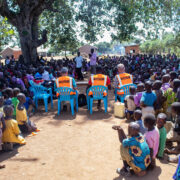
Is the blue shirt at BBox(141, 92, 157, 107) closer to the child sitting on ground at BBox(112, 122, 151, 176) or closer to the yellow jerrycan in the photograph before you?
the yellow jerrycan

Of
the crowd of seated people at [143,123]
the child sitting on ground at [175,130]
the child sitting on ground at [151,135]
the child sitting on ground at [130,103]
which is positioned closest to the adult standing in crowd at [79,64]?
the crowd of seated people at [143,123]

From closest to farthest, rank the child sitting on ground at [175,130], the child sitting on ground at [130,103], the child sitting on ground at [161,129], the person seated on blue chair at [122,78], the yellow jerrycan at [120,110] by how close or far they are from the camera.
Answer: the child sitting on ground at [161,129] < the child sitting on ground at [175,130] < the child sitting on ground at [130,103] < the yellow jerrycan at [120,110] < the person seated on blue chair at [122,78]

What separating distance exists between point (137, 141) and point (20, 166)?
186 cm

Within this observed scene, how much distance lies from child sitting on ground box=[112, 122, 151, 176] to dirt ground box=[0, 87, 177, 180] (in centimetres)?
18

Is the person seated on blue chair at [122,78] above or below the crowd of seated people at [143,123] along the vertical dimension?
above

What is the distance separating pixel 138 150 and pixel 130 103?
2.32 metres

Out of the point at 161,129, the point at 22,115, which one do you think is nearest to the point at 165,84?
the point at 161,129

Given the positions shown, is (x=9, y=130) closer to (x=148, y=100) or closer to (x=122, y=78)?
(x=148, y=100)

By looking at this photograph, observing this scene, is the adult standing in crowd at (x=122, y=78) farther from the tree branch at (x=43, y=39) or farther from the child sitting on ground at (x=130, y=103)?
the tree branch at (x=43, y=39)

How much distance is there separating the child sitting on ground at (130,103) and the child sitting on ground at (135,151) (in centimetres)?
215

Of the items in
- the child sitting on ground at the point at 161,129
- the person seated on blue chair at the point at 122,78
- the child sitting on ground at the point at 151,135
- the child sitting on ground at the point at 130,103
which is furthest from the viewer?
the person seated on blue chair at the point at 122,78

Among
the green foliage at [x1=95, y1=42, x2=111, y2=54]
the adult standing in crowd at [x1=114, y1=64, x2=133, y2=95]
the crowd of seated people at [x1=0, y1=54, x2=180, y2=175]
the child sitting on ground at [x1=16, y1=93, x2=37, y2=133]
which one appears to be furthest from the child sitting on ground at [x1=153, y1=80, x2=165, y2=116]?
the green foliage at [x1=95, y1=42, x2=111, y2=54]

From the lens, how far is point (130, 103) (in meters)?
4.97

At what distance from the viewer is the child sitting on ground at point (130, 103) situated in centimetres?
492
